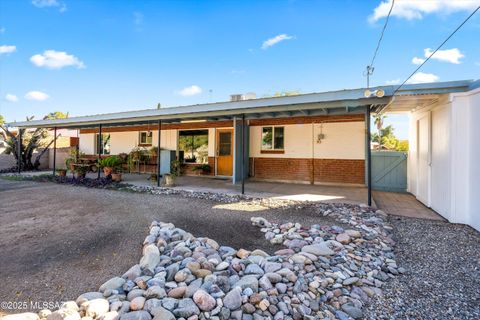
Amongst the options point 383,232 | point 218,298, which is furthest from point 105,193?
point 383,232

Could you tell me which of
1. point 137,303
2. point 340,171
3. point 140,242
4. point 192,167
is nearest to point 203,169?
point 192,167

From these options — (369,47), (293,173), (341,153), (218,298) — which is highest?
(369,47)

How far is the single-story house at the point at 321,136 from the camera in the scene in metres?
4.64

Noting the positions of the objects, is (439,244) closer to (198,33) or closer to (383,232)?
(383,232)

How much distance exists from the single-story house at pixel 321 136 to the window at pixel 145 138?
0.18 feet

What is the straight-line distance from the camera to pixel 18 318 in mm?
1919

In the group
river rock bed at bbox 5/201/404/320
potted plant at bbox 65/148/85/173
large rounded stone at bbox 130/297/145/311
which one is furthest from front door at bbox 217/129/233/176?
large rounded stone at bbox 130/297/145/311

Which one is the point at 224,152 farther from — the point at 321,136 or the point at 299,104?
the point at 299,104

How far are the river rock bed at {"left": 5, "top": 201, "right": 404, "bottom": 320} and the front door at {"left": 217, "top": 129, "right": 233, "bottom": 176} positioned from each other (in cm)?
690

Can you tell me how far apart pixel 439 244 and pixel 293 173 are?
614 centimetres

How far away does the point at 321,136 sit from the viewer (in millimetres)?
9148

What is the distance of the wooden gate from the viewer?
8.16 m

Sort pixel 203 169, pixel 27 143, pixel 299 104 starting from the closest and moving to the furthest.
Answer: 1. pixel 299 104
2. pixel 203 169
3. pixel 27 143

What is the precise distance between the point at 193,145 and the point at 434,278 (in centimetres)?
1016
